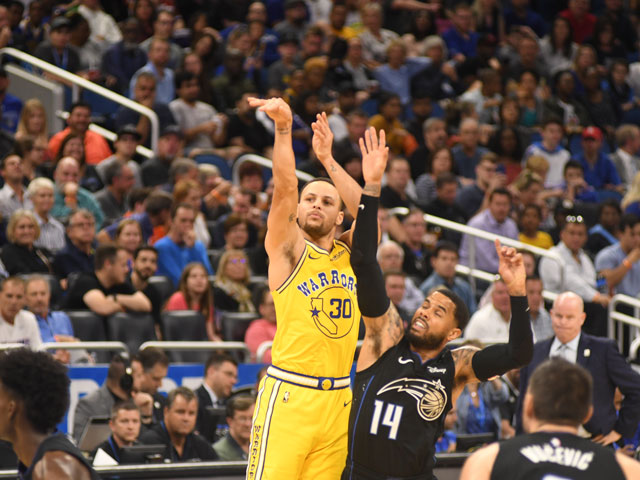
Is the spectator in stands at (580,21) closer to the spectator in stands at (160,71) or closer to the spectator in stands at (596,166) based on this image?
the spectator in stands at (596,166)

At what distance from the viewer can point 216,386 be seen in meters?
10.0

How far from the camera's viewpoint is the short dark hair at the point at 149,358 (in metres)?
9.55

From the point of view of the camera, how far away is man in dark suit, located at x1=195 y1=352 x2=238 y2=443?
9.89 meters

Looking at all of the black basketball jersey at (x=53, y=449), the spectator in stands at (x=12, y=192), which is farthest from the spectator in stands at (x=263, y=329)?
the black basketball jersey at (x=53, y=449)

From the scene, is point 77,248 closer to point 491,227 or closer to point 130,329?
point 130,329

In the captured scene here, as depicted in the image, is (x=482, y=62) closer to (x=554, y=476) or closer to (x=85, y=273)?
(x=85, y=273)

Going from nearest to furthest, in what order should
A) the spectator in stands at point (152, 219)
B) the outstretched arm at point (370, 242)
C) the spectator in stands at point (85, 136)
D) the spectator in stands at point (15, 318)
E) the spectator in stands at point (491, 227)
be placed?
the outstretched arm at point (370, 242)
the spectator in stands at point (15, 318)
the spectator in stands at point (152, 219)
the spectator in stands at point (85, 136)
the spectator in stands at point (491, 227)

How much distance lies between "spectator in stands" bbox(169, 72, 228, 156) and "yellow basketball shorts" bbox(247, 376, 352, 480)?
833cm

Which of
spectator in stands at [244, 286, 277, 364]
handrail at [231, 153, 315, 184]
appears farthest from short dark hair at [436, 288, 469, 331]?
handrail at [231, 153, 315, 184]

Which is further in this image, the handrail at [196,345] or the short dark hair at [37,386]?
the handrail at [196,345]

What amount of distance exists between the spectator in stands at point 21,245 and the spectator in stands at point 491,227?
502 centimetres

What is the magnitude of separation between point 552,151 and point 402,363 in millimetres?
10148

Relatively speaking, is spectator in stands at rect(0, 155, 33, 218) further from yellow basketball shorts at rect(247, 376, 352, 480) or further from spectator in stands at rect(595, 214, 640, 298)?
spectator in stands at rect(595, 214, 640, 298)

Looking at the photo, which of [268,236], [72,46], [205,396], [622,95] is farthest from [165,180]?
[622,95]
